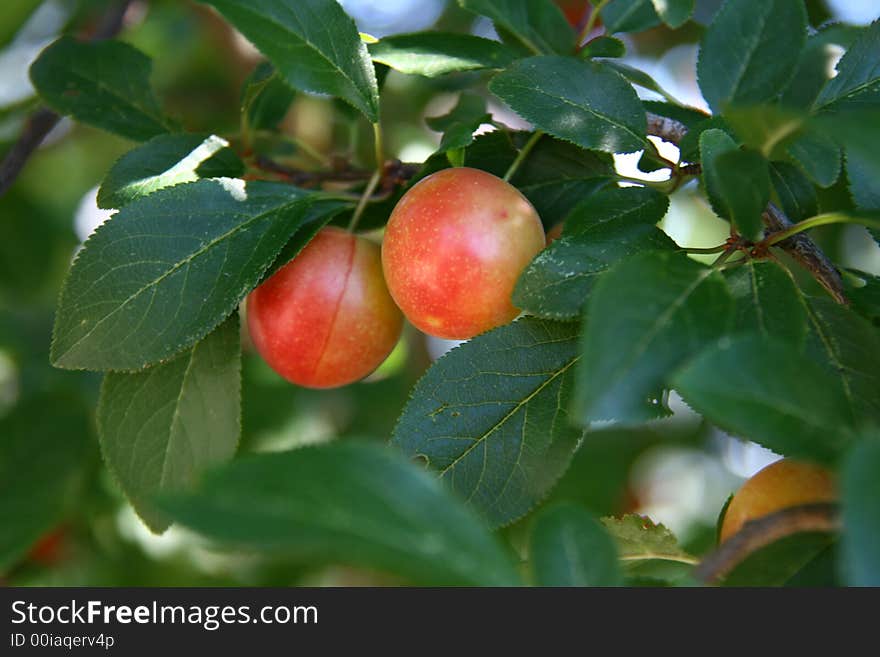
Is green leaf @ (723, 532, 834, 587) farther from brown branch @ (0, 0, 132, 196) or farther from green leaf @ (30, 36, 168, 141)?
brown branch @ (0, 0, 132, 196)

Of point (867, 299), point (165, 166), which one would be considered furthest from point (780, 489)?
point (165, 166)

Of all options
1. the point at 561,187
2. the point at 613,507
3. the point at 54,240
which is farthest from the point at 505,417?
the point at 54,240

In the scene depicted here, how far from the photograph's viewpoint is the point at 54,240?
2266 mm

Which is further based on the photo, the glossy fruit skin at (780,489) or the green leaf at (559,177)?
the green leaf at (559,177)

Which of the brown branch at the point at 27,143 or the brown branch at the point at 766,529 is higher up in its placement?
the brown branch at the point at 766,529

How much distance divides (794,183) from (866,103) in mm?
111

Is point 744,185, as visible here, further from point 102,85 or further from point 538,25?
point 102,85

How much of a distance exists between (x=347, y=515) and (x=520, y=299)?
1.34 ft

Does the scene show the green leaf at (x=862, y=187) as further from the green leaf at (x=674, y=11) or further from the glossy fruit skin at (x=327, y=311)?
the glossy fruit skin at (x=327, y=311)

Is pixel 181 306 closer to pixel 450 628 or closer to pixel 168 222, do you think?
pixel 168 222

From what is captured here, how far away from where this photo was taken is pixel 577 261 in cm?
82

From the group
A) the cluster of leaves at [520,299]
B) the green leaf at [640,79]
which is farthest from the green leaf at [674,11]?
the green leaf at [640,79]

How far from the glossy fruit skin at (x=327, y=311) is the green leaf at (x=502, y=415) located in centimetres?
18

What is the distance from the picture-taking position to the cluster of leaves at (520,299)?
506 mm
